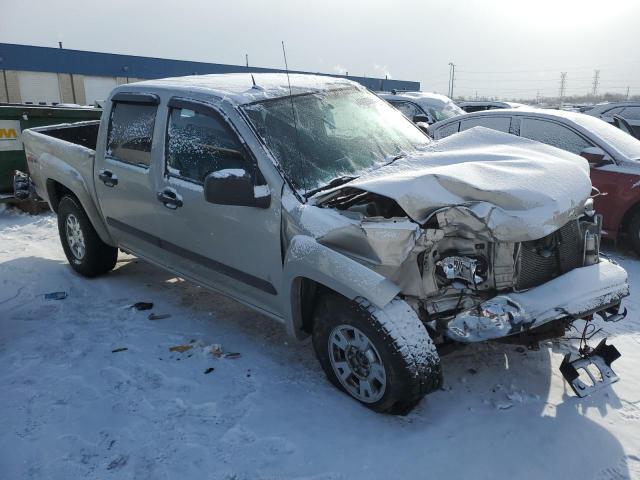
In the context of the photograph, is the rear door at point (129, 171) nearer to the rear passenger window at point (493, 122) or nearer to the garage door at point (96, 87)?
the rear passenger window at point (493, 122)

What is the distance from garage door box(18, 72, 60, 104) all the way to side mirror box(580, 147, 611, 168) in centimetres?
3126

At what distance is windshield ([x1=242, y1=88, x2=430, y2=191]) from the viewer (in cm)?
340

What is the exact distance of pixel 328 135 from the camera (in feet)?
12.1

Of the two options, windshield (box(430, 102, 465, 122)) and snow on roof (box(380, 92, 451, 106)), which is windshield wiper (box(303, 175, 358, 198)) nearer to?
windshield (box(430, 102, 465, 122))

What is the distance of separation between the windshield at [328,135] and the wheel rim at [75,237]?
2728 millimetres

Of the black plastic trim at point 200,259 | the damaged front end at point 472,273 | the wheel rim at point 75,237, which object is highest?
the damaged front end at point 472,273

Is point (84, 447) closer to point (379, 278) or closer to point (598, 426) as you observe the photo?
point (379, 278)

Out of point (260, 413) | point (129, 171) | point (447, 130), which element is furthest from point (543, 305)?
point (447, 130)

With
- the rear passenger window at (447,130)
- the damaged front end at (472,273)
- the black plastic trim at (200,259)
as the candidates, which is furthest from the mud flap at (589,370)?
the rear passenger window at (447,130)

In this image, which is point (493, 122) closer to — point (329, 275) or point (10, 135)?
point (329, 275)

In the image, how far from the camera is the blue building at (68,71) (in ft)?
94.5

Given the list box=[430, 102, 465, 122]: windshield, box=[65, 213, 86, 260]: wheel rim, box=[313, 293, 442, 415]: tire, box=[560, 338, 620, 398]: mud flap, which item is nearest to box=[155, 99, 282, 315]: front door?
box=[313, 293, 442, 415]: tire

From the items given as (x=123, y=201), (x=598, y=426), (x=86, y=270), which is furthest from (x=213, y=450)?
(x=86, y=270)

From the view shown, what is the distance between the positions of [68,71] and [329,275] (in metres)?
33.8
